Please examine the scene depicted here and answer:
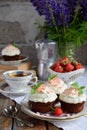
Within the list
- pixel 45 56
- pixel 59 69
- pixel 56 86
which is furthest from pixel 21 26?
pixel 56 86

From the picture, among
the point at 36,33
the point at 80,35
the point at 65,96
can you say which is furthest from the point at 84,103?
the point at 36,33

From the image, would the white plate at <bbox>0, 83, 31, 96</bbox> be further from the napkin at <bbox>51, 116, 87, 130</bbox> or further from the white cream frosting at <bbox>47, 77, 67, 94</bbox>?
the napkin at <bbox>51, 116, 87, 130</bbox>

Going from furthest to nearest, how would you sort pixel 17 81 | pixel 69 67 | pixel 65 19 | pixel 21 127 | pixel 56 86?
pixel 65 19 → pixel 69 67 → pixel 17 81 → pixel 56 86 → pixel 21 127

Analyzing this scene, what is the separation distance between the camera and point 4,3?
70.4 inches

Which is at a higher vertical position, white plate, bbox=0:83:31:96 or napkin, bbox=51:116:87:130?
napkin, bbox=51:116:87:130

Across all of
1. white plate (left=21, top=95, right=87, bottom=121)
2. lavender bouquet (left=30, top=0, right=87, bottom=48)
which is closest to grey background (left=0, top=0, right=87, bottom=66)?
lavender bouquet (left=30, top=0, right=87, bottom=48)

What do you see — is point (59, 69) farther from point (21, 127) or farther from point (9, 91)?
point (21, 127)

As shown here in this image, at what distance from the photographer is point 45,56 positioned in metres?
1.54

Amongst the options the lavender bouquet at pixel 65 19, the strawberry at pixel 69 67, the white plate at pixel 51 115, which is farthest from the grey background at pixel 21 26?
the white plate at pixel 51 115

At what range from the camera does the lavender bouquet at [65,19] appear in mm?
1436

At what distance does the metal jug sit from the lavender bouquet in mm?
39

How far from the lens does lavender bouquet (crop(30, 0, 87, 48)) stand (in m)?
1.44

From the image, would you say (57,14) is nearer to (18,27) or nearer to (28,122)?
(18,27)

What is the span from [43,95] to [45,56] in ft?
1.77
